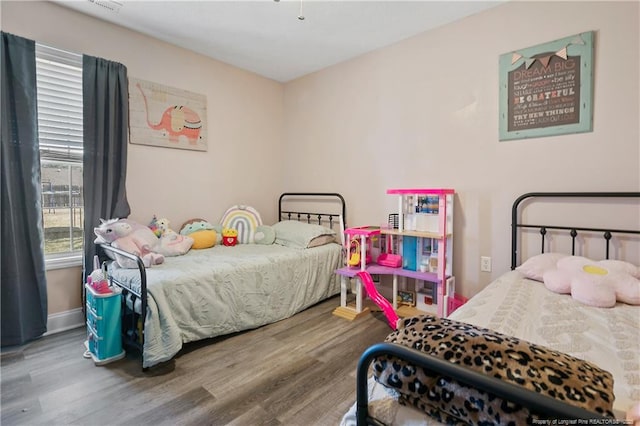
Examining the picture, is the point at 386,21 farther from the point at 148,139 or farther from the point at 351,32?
the point at 148,139

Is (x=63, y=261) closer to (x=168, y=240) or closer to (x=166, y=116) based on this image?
(x=168, y=240)

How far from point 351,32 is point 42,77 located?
2.33 metres

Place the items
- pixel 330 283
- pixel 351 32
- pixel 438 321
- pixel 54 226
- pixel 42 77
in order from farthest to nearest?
1. pixel 330 283
2. pixel 351 32
3. pixel 54 226
4. pixel 42 77
5. pixel 438 321

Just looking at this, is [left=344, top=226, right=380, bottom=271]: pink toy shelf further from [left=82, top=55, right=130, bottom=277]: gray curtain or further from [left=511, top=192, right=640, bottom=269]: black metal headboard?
[left=82, top=55, right=130, bottom=277]: gray curtain

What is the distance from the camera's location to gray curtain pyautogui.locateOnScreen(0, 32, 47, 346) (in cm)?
200

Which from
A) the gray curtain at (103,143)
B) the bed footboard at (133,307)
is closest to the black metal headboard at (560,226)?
the bed footboard at (133,307)

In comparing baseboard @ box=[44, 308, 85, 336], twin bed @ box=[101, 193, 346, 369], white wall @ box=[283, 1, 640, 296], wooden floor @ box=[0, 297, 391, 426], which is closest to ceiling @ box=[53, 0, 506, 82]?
white wall @ box=[283, 1, 640, 296]

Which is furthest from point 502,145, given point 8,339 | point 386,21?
point 8,339

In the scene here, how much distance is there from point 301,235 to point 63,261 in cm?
187

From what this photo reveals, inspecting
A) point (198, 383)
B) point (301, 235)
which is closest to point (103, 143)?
point (301, 235)

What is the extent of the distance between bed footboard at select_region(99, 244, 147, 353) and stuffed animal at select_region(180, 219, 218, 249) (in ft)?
2.25

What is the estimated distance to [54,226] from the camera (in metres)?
2.36

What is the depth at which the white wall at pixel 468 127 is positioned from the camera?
1.82 m

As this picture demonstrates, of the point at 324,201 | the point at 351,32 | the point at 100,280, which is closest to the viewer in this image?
the point at 100,280
